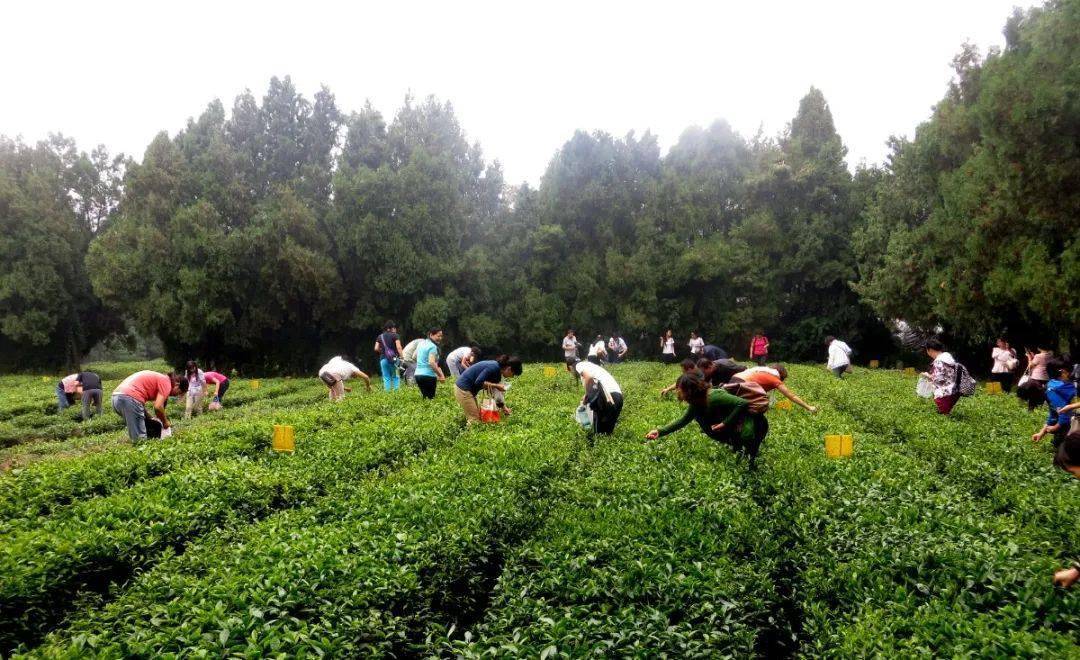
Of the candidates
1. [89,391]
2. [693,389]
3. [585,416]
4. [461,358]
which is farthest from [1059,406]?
[89,391]

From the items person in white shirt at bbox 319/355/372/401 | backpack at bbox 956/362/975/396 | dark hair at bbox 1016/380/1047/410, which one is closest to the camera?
backpack at bbox 956/362/975/396

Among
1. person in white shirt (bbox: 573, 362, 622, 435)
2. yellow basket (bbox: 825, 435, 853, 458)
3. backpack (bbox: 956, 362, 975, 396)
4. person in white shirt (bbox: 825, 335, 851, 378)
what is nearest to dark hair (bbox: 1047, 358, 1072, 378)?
backpack (bbox: 956, 362, 975, 396)

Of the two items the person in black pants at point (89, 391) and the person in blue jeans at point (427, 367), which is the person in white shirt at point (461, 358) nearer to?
the person in blue jeans at point (427, 367)

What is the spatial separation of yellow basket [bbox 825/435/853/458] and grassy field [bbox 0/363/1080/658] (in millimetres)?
143

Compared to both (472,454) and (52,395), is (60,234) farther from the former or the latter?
(472,454)

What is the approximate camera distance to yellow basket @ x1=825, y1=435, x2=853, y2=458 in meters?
8.25

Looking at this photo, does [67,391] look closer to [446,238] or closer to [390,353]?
[390,353]

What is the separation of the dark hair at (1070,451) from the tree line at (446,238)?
72.8 ft

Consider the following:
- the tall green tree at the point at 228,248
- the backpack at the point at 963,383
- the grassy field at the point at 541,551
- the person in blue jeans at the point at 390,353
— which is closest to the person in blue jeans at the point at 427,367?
the person in blue jeans at the point at 390,353

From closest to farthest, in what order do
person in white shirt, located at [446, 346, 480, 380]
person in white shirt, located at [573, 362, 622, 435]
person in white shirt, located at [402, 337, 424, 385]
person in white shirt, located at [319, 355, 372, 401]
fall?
1. person in white shirt, located at [573, 362, 622, 435]
2. person in white shirt, located at [446, 346, 480, 380]
3. person in white shirt, located at [319, 355, 372, 401]
4. person in white shirt, located at [402, 337, 424, 385]

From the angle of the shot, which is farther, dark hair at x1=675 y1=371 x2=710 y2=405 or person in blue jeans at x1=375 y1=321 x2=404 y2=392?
person in blue jeans at x1=375 y1=321 x2=404 y2=392

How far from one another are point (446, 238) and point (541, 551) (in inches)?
1168

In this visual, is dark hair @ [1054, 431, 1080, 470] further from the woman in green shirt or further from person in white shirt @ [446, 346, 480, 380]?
person in white shirt @ [446, 346, 480, 380]

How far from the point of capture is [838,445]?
27.1 ft
